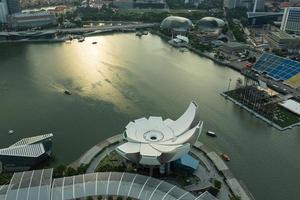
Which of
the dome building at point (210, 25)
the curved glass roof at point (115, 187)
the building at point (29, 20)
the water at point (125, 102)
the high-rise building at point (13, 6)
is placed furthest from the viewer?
the high-rise building at point (13, 6)

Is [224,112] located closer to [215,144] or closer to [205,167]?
[215,144]

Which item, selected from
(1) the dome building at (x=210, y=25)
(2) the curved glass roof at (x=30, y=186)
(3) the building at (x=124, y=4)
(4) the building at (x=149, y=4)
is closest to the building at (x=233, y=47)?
(1) the dome building at (x=210, y=25)

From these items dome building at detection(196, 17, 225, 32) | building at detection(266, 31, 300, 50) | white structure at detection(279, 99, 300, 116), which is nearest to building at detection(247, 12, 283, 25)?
dome building at detection(196, 17, 225, 32)

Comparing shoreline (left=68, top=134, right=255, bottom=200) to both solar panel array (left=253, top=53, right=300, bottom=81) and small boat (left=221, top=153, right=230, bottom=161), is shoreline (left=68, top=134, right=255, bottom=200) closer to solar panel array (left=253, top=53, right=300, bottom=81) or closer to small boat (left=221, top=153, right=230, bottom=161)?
small boat (left=221, top=153, right=230, bottom=161)

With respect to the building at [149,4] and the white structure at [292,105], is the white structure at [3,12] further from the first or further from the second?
the white structure at [292,105]

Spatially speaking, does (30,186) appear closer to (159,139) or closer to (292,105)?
(159,139)

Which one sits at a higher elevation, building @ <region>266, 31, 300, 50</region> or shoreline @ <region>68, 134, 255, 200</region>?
building @ <region>266, 31, 300, 50</region>
